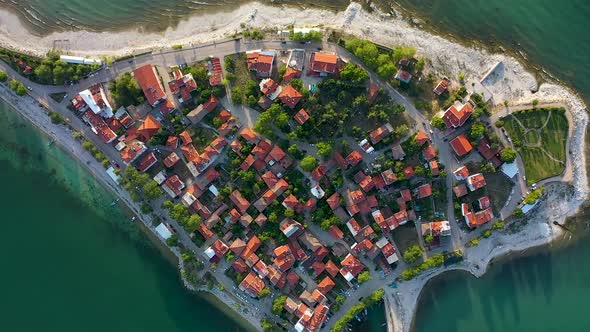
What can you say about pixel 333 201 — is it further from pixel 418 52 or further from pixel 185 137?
pixel 418 52

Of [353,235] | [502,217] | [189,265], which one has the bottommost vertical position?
[189,265]

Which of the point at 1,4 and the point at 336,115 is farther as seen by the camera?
the point at 1,4

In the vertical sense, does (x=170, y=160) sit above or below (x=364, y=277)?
below

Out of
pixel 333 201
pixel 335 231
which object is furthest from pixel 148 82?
pixel 335 231

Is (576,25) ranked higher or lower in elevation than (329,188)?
higher

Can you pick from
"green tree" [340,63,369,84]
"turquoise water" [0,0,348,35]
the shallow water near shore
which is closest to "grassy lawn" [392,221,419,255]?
"green tree" [340,63,369,84]

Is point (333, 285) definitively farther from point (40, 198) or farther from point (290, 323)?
point (40, 198)

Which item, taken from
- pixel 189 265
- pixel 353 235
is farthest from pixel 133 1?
pixel 353 235
